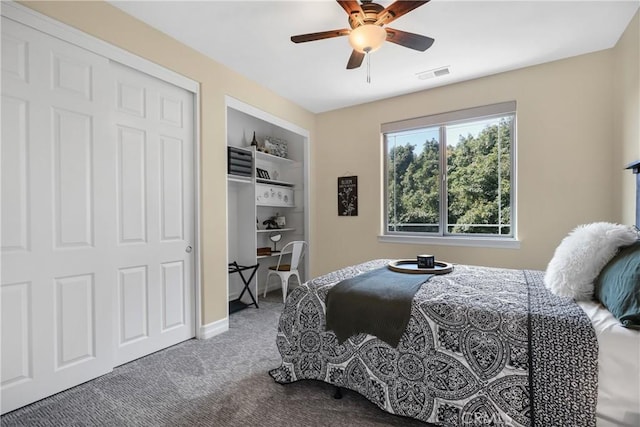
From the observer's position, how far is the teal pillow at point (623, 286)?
128cm

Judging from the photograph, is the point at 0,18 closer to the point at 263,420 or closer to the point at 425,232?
the point at 263,420

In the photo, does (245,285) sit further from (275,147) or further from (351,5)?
(351,5)

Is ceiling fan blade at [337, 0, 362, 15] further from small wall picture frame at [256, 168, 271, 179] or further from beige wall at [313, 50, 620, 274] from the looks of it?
small wall picture frame at [256, 168, 271, 179]

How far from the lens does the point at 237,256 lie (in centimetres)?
427

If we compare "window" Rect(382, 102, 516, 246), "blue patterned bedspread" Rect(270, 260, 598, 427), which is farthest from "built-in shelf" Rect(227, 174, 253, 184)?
"blue patterned bedspread" Rect(270, 260, 598, 427)

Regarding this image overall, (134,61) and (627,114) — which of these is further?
(627,114)

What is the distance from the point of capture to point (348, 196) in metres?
4.46

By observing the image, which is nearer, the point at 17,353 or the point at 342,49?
the point at 17,353

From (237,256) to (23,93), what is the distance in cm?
279

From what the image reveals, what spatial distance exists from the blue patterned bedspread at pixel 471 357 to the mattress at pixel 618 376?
0.10 feet

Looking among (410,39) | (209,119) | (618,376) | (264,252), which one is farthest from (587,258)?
(264,252)

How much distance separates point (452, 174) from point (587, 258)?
7.46 feet

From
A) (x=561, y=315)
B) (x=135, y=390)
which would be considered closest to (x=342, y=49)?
(x=561, y=315)

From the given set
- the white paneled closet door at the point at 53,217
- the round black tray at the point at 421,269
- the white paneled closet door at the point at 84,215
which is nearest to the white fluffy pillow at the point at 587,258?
the round black tray at the point at 421,269
